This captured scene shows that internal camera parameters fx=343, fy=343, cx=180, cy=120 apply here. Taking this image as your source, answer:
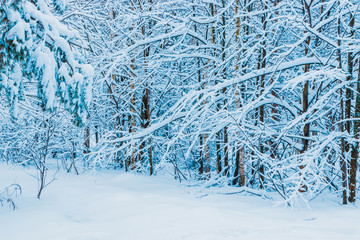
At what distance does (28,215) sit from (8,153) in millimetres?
10184

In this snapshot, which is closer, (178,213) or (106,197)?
(178,213)

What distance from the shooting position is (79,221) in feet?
16.2

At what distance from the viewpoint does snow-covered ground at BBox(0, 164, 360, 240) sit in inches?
155

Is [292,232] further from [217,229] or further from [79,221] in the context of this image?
[79,221]

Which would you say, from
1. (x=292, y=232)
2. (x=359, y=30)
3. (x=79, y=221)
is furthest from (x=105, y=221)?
(x=359, y=30)

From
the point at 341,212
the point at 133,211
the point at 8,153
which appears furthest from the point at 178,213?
the point at 8,153

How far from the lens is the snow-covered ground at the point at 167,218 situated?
3.94 m

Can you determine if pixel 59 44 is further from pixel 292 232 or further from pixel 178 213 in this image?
pixel 292 232

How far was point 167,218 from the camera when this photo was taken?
4703 mm

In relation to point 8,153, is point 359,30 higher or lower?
higher

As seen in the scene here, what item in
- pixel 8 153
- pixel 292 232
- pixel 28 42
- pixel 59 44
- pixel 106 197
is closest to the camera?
pixel 292 232

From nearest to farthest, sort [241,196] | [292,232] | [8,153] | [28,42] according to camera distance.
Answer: [292,232] < [28,42] < [241,196] < [8,153]

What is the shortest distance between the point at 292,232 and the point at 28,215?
3723 mm

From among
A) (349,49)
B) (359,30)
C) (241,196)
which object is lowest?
(241,196)
